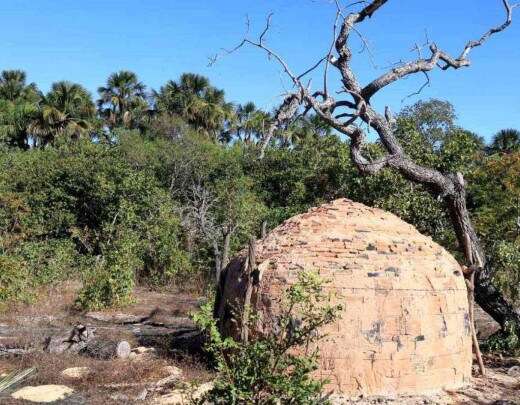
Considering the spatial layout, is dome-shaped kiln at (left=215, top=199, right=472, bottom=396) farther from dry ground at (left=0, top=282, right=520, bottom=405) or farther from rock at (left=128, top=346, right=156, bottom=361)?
rock at (left=128, top=346, right=156, bottom=361)

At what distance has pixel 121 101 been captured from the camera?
3325 centimetres

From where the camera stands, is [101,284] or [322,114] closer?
[322,114]

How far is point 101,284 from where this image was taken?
663 inches

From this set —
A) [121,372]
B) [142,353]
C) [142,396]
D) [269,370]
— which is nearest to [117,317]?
[142,353]

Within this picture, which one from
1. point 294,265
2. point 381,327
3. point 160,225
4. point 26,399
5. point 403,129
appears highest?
point 403,129

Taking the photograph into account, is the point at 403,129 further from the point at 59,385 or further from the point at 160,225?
the point at 59,385

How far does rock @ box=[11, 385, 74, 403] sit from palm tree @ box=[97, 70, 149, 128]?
2547 centimetres

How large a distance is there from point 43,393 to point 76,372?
1021 mm

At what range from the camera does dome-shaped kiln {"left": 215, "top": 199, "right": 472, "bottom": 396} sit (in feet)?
27.9

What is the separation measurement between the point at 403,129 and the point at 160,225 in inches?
356

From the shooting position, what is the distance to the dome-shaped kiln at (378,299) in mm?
8492

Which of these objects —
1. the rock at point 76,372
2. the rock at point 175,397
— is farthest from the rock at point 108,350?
the rock at point 175,397

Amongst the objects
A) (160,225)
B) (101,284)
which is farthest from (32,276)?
(160,225)

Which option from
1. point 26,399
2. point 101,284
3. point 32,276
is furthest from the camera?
point 32,276
